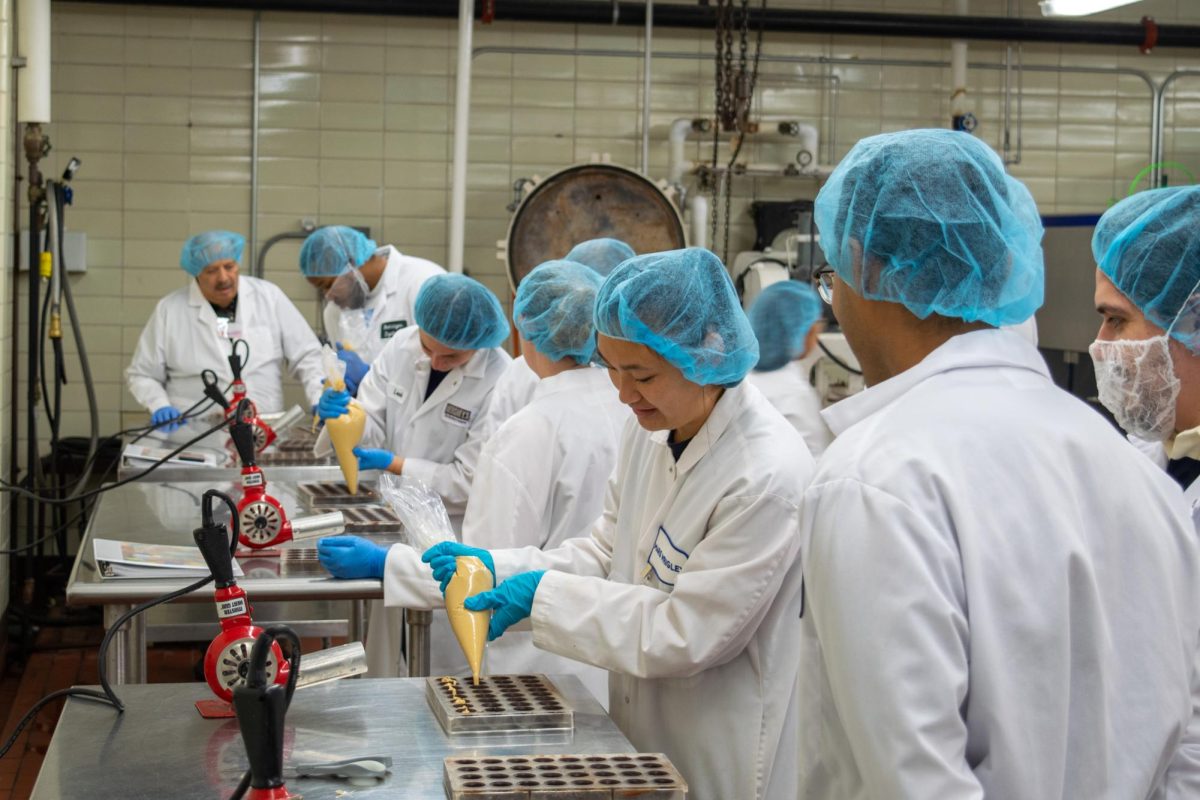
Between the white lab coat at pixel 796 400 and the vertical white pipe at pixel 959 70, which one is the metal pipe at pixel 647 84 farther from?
the white lab coat at pixel 796 400

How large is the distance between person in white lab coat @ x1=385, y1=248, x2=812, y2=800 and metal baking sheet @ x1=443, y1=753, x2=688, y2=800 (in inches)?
11.4

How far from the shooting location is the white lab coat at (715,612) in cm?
180

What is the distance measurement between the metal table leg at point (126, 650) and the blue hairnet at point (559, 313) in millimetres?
967

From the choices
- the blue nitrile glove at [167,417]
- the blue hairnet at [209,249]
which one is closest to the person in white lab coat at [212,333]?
the blue hairnet at [209,249]

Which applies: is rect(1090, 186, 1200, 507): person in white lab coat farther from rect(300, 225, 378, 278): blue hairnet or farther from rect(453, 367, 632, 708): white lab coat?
rect(300, 225, 378, 278): blue hairnet

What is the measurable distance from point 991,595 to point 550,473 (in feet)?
4.98

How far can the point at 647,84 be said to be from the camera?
18.9 feet

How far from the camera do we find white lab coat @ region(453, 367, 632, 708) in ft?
8.46

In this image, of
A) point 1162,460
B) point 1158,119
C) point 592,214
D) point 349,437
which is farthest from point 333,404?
point 1158,119

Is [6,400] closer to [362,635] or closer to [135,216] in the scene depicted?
[135,216]

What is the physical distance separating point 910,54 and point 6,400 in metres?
4.25

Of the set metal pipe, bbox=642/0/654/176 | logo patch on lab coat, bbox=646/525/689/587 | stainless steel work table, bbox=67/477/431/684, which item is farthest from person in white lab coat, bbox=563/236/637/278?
metal pipe, bbox=642/0/654/176

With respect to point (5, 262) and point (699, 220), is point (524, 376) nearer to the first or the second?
point (5, 262)

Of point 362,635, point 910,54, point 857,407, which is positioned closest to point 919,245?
point 857,407
